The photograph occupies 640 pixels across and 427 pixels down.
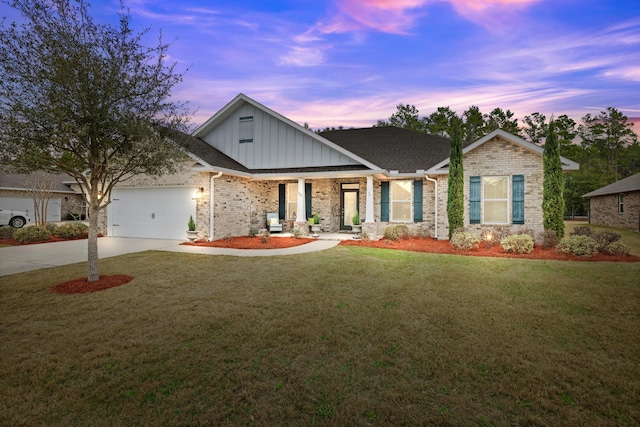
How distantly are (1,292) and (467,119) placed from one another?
1494 inches

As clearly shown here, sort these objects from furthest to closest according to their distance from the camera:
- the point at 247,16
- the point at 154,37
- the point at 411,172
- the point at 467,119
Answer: the point at 467,119 < the point at 411,172 < the point at 247,16 < the point at 154,37

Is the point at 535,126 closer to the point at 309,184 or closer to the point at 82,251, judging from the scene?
the point at 309,184

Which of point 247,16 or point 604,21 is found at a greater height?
point 247,16

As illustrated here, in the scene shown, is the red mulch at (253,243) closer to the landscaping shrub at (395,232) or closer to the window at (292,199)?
the window at (292,199)

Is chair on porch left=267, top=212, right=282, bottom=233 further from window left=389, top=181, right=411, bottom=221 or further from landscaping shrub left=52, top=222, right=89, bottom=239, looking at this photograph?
landscaping shrub left=52, top=222, right=89, bottom=239

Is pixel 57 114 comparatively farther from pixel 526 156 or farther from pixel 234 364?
pixel 526 156

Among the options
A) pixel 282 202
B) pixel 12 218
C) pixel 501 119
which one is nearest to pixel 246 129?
pixel 282 202

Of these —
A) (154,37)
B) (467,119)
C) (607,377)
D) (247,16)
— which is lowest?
(607,377)

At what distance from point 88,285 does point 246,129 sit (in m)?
10.5

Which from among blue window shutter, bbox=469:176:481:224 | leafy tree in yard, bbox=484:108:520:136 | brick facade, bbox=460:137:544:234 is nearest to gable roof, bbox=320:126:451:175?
brick facade, bbox=460:137:544:234

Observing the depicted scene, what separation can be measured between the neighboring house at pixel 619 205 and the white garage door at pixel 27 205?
134ft

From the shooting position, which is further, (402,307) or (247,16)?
(247,16)

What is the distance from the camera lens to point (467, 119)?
34500 mm

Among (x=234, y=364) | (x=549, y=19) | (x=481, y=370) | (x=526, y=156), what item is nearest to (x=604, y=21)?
(x=549, y=19)
